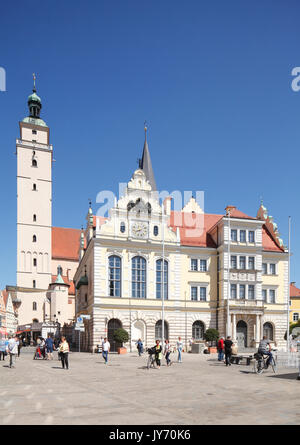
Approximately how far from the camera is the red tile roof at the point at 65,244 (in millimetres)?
87500

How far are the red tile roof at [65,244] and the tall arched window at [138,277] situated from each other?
143ft

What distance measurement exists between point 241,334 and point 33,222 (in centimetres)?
4575

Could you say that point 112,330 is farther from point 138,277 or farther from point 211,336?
point 211,336

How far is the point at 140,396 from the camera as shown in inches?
515

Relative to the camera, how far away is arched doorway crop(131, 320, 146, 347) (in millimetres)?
45031

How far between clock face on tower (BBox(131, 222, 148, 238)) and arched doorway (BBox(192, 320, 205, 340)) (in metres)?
11.4

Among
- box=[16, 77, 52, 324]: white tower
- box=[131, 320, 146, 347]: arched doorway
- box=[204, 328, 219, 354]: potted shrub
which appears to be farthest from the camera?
box=[16, 77, 52, 324]: white tower

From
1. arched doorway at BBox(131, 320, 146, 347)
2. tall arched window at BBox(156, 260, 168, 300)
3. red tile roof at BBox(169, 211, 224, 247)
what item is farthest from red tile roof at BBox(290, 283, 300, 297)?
arched doorway at BBox(131, 320, 146, 347)

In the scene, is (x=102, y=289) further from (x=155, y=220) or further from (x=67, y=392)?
(x=67, y=392)

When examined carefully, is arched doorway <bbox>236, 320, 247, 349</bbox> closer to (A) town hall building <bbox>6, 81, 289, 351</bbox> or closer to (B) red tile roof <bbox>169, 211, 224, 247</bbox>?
(A) town hall building <bbox>6, 81, 289, 351</bbox>

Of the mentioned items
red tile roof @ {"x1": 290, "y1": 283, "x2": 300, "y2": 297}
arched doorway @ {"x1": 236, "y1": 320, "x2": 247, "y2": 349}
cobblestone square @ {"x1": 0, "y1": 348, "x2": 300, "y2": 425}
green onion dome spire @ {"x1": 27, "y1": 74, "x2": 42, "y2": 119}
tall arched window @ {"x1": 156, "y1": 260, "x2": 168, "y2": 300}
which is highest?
green onion dome spire @ {"x1": 27, "y1": 74, "x2": 42, "y2": 119}

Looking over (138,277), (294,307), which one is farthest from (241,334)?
(294,307)
